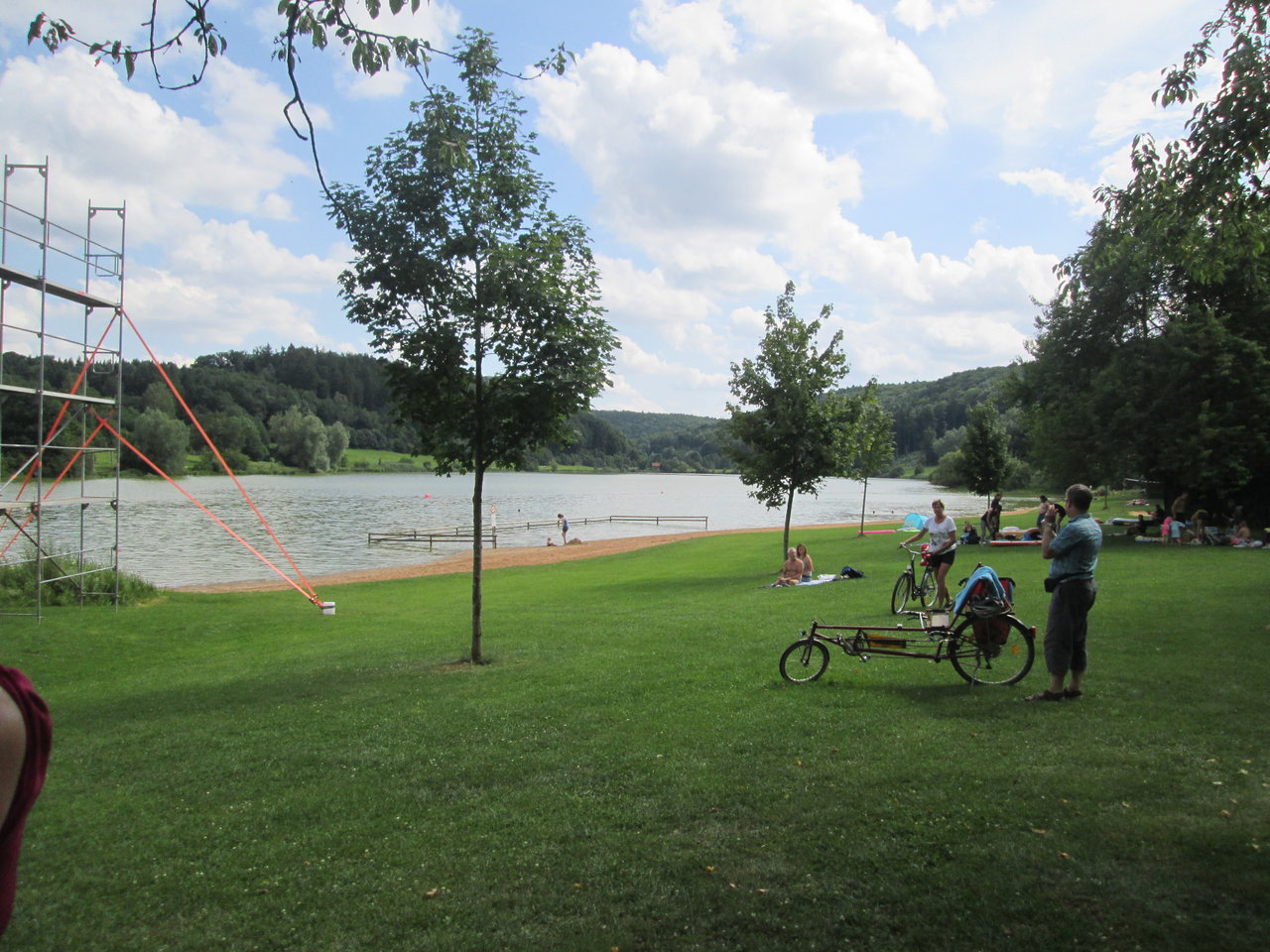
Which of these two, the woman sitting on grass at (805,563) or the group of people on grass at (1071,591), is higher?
the group of people on grass at (1071,591)

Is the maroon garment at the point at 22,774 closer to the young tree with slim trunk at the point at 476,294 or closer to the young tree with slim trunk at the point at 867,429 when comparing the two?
the young tree with slim trunk at the point at 476,294

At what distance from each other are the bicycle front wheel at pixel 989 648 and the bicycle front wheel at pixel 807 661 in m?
1.28

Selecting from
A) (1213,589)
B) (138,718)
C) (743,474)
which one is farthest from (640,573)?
(138,718)

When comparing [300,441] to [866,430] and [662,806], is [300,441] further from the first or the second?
[662,806]

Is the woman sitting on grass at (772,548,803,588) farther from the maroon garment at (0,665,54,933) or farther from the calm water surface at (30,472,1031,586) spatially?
the maroon garment at (0,665,54,933)

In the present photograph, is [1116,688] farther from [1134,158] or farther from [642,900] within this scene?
[642,900]

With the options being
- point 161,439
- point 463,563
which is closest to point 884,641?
point 463,563

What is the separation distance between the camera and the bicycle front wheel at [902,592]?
1389 centimetres

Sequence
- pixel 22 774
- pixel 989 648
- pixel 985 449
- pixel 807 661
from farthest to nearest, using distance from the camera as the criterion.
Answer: pixel 985 449 < pixel 807 661 < pixel 989 648 < pixel 22 774

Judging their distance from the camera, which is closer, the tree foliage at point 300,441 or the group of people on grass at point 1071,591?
the group of people on grass at point 1071,591

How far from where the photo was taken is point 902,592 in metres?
14.1

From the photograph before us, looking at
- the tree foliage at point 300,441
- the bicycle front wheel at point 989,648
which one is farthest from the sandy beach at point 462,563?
the tree foliage at point 300,441

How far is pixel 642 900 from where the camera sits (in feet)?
14.0

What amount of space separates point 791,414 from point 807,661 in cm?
1554
